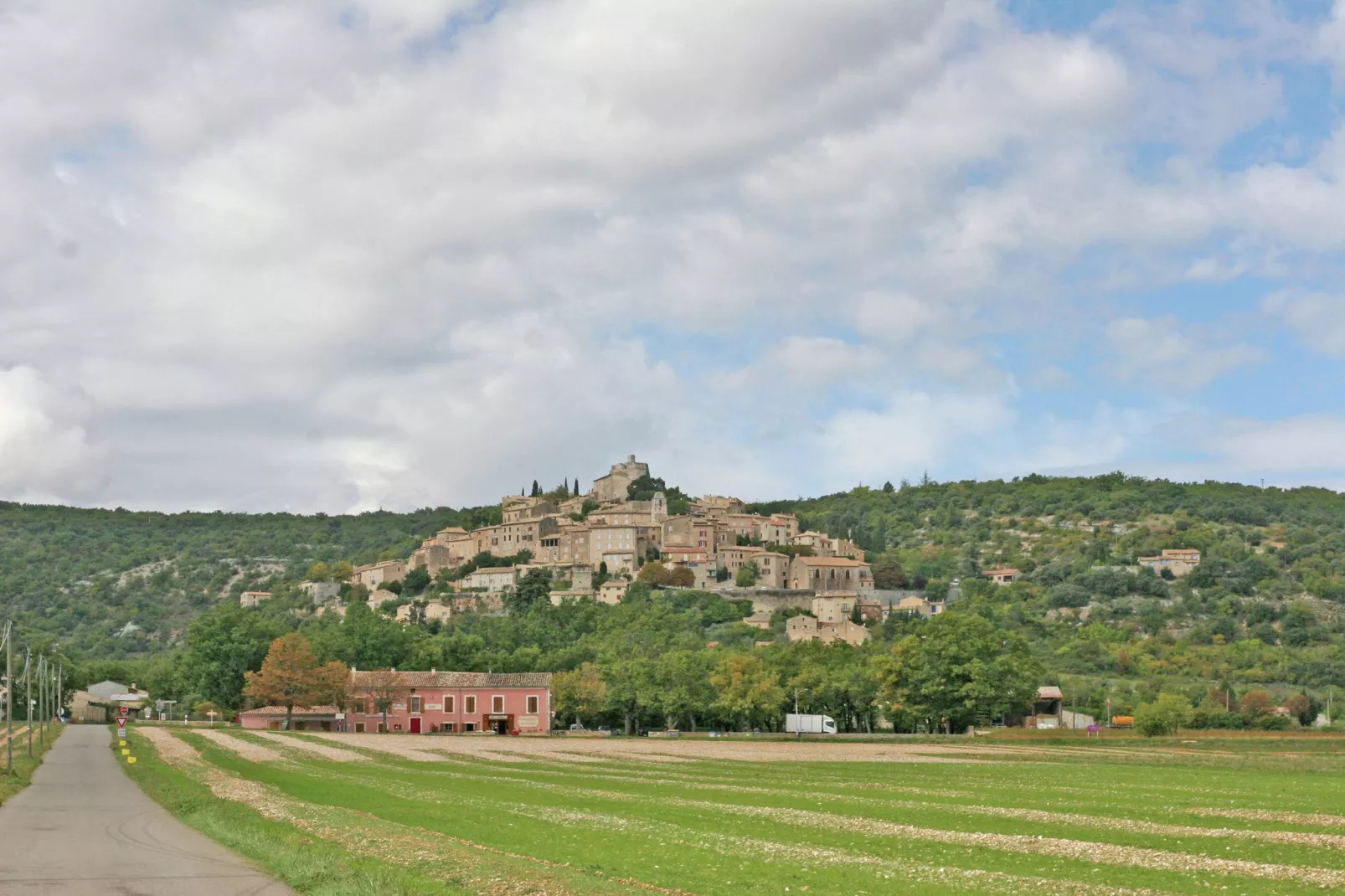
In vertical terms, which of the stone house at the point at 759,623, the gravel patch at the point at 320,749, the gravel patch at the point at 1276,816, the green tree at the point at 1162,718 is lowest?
the gravel patch at the point at 320,749

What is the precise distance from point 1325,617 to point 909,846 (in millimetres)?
182964

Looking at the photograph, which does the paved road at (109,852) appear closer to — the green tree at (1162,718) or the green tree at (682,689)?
the green tree at (1162,718)

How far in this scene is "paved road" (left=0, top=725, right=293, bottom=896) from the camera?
21875 mm

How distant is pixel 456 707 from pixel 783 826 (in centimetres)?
9121

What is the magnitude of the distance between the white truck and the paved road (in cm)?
6693

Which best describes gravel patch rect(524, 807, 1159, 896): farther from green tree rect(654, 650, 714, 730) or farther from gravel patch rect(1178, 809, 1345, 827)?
green tree rect(654, 650, 714, 730)

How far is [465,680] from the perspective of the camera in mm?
118500

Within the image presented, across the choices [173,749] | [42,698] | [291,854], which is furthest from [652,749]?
[42,698]

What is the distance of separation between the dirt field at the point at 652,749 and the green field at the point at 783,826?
9610 millimetres

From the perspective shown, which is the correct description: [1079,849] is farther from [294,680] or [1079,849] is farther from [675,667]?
[294,680]

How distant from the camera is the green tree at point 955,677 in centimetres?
9256

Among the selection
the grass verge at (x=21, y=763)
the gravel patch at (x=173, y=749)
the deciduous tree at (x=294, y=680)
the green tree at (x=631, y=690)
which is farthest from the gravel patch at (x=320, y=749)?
the green tree at (x=631, y=690)

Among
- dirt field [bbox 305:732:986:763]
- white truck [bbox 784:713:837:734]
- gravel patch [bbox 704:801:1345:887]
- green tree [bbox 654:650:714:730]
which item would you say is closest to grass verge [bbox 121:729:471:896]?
gravel patch [bbox 704:801:1345:887]

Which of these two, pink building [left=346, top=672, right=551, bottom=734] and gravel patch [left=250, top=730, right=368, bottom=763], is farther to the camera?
pink building [left=346, top=672, right=551, bottom=734]
